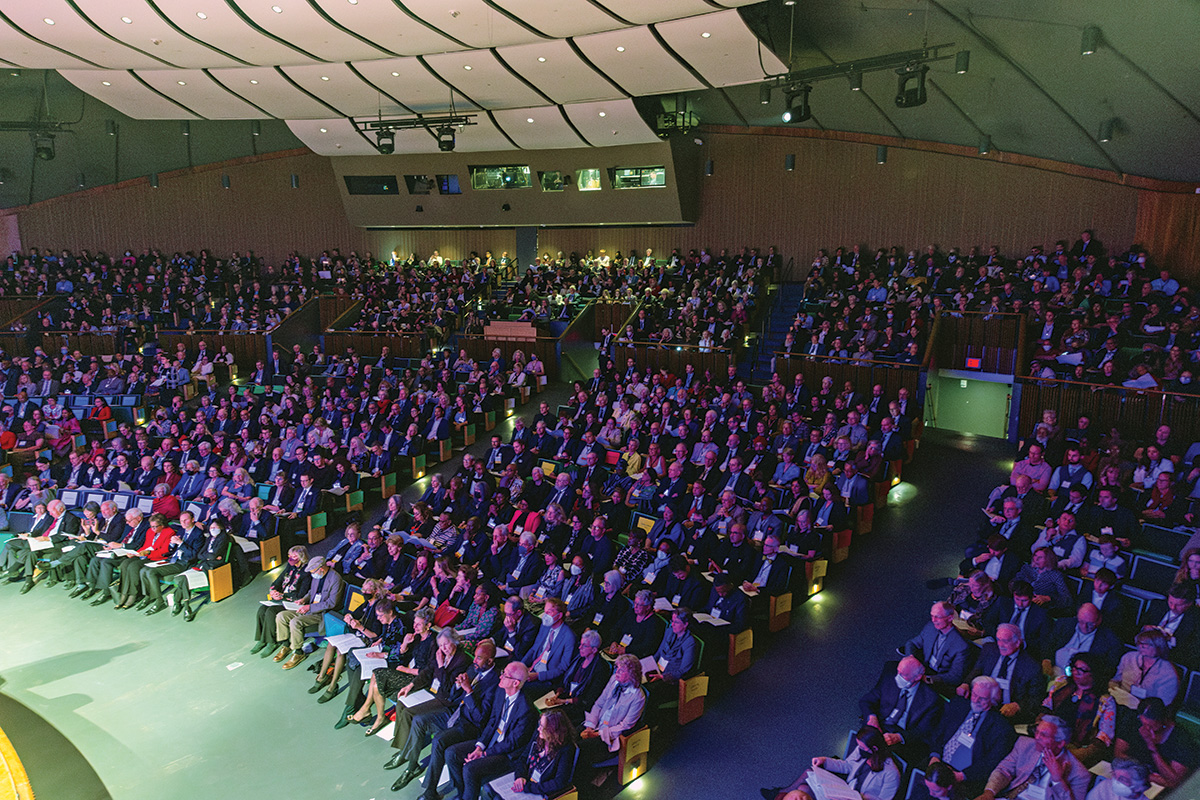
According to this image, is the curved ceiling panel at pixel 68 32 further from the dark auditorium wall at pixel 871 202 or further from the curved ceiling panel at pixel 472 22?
the dark auditorium wall at pixel 871 202

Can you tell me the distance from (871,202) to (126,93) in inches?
631

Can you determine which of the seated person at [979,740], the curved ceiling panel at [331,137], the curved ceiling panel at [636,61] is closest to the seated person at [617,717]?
the seated person at [979,740]

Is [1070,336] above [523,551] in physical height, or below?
above

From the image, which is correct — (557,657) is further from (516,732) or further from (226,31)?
(226,31)

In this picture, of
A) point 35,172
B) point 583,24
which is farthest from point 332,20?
point 35,172

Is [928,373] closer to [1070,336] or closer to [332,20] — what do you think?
[1070,336]

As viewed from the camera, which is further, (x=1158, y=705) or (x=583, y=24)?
(x=583, y=24)

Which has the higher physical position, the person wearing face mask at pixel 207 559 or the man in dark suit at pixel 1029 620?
the man in dark suit at pixel 1029 620

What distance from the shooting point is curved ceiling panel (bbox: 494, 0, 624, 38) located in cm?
1055

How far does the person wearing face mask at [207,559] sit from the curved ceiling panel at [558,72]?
926 cm

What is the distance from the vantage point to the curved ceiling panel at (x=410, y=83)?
14.0 meters

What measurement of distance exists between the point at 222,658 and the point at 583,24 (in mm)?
9839

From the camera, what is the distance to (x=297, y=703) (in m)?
6.37

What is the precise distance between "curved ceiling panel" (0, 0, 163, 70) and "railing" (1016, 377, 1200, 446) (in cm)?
1452
